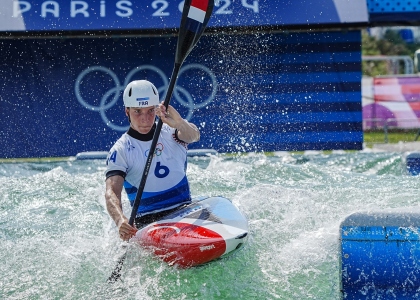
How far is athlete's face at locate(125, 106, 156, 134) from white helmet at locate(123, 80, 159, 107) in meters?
0.04

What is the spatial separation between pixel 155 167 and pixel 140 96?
0.52m

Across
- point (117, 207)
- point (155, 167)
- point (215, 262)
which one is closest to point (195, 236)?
point (215, 262)

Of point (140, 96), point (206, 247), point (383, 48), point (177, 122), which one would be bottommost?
point (206, 247)

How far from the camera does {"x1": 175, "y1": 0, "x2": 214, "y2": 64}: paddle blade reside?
5465 millimetres

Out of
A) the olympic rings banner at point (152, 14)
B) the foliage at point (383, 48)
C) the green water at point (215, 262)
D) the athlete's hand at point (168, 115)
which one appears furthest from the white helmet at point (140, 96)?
the foliage at point (383, 48)

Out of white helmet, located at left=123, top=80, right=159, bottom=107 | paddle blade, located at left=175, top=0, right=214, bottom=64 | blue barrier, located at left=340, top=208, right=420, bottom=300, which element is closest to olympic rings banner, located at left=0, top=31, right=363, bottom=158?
paddle blade, located at left=175, top=0, right=214, bottom=64

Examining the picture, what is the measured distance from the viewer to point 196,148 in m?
9.70

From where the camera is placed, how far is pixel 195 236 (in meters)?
4.83

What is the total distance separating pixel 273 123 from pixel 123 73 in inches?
79.8

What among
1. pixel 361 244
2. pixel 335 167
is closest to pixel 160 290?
pixel 361 244

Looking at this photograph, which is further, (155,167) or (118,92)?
(118,92)

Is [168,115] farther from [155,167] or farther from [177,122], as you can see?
[155,167]

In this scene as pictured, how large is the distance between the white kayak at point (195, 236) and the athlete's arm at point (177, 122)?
Result: 54 centimetres

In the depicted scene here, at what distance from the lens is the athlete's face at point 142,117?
529cm
